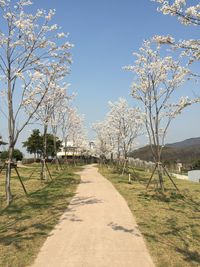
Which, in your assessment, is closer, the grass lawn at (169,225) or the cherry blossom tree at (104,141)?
the grass lawn at (169,225)

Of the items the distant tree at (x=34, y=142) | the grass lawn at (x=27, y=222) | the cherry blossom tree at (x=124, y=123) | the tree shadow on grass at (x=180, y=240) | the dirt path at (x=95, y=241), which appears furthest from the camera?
the distant tree at (x=34, y=142)

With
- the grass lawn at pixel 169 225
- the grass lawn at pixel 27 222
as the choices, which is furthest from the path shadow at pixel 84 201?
the grass lawn at pixel 169 225

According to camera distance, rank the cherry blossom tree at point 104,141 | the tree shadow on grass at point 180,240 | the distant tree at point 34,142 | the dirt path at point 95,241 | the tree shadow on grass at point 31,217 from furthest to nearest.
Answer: the distant tree at point 34,142 → the cherry blossom tree at point 104,141 → the tree shadow on grass at point 31,217 → the tree shadow on grass at point 180,240 → the dirt path at point 95,241

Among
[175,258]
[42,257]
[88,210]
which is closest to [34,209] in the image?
[88,210]

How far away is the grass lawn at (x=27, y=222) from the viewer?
8727 millimetres

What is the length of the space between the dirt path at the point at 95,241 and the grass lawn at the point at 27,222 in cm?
28

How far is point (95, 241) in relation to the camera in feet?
32.0

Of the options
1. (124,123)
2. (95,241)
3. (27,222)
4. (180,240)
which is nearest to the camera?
(95,241)

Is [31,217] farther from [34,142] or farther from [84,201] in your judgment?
[34,142]

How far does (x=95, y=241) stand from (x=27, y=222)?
3.20 meters

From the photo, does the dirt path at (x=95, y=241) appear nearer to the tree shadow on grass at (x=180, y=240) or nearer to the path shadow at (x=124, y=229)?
the path shadow at (x=124, y=229)

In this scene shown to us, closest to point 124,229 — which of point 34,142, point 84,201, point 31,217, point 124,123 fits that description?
point 31,217

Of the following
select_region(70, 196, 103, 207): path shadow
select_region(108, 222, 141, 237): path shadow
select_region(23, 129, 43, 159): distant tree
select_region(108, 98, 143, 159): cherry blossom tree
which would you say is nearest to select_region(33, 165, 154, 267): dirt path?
select_region(108, 222, 141, 237): path shadow

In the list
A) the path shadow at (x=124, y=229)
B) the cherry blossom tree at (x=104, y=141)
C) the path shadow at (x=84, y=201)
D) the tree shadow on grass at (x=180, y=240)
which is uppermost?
the cherry blossom tree at (x=104, y=141)
